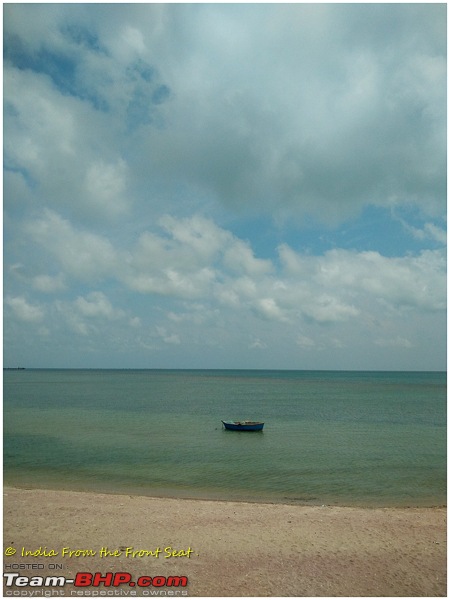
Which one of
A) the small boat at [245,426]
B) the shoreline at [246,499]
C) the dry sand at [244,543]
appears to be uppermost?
the dry sand at [244,543]

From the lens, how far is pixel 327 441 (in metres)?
41.8

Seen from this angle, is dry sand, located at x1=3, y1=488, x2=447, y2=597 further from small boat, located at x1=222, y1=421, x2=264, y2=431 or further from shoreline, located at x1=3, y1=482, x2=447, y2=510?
small boat, located at x1=222, y1=421, x2=264, y2=431

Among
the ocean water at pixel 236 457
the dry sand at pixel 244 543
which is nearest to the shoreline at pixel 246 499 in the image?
the ocean water at pixel 236 457

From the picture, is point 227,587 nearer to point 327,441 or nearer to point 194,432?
point 327,441

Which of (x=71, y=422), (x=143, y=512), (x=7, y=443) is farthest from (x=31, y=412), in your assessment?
(x=143, y=512)

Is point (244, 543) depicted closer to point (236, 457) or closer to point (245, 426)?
point (236, 457)

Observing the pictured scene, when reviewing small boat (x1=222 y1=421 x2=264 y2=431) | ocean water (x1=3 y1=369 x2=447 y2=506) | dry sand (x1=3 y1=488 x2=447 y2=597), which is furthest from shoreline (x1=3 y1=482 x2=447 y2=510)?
small boat (x1=222 y1=421 x2=264 y2=431)

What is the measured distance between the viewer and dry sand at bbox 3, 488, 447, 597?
13.3m

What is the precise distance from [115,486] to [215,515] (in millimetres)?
9869

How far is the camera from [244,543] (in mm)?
16094

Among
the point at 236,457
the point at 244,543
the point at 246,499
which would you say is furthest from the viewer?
the point at 236,457

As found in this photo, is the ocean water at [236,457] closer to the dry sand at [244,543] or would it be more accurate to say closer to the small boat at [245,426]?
the small boat at [245,426]

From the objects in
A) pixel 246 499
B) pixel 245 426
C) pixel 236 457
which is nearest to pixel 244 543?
pixel 246 499

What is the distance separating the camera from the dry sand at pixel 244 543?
13.3 m
